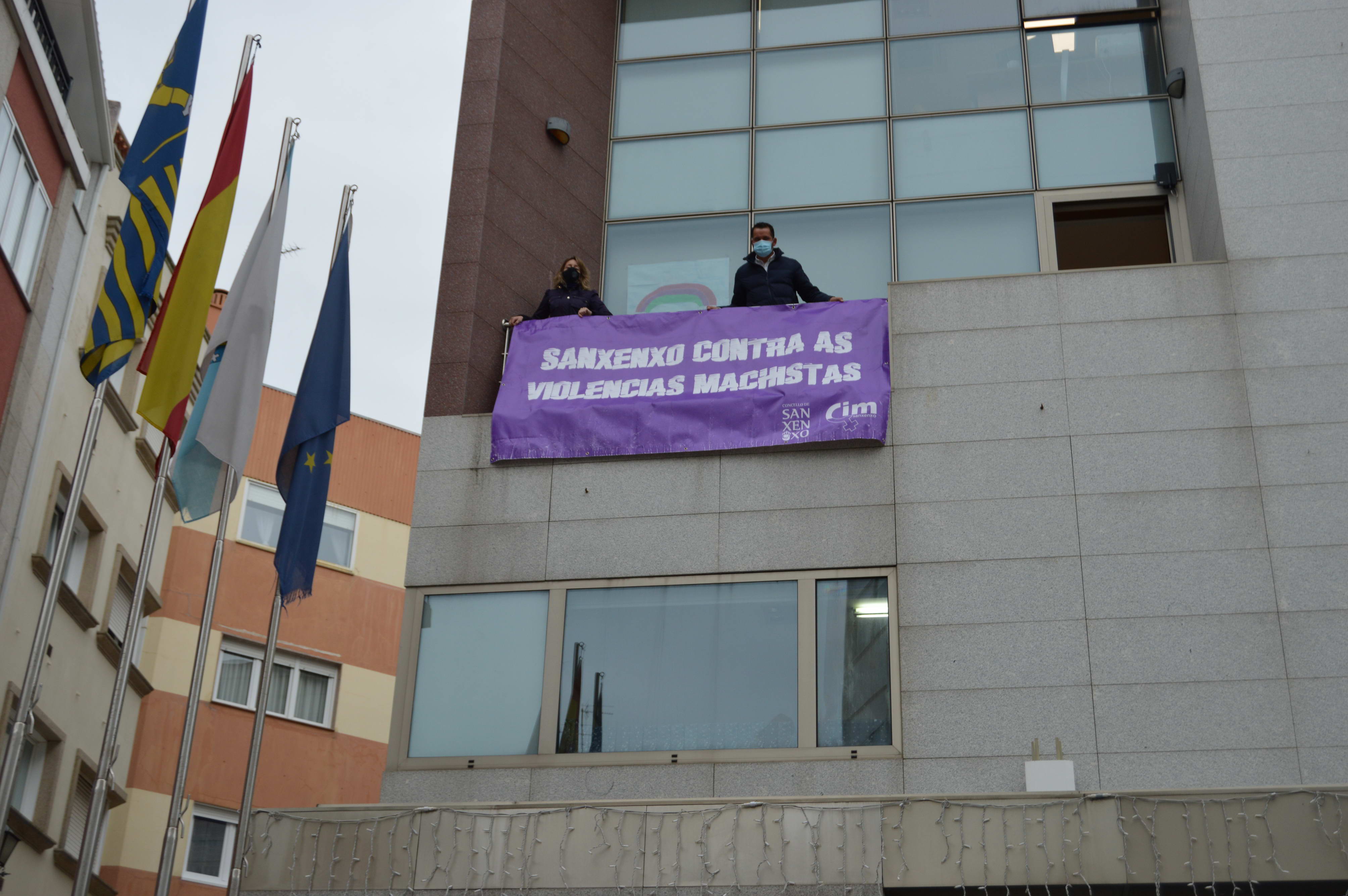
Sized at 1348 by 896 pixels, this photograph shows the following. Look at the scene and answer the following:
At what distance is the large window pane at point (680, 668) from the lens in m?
13.3

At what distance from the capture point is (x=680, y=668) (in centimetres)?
1366

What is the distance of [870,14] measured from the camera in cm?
1842

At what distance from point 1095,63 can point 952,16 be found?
182cm

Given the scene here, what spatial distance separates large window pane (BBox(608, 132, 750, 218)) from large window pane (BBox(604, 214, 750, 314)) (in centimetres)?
21

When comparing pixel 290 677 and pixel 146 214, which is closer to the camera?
pixel 146 214

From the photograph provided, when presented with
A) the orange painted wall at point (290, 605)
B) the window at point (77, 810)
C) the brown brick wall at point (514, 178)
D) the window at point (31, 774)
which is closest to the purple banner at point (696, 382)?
the brown brick wall at point (514, 178)

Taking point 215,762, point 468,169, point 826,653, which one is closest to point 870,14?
point 468,169

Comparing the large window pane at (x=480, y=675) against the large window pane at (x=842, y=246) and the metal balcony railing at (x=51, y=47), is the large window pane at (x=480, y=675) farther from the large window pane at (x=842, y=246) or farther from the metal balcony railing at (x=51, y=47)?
the metal balcony railing at (x=51, y=47)

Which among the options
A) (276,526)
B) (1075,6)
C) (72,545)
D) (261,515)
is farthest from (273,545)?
(1075,6)

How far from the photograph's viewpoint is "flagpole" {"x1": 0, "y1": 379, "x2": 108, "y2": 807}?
10.4 metres

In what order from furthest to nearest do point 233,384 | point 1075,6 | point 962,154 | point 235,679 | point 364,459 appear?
point 364,459, point 235,679, point 1075,6, point 962,154, point 233,384

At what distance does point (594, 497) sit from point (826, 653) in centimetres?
277

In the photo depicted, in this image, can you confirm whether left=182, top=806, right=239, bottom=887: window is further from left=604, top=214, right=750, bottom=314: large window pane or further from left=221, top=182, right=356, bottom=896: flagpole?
left=221, top=182, right=356, bottom=896: flagpole

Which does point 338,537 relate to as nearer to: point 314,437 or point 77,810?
point 77,810
